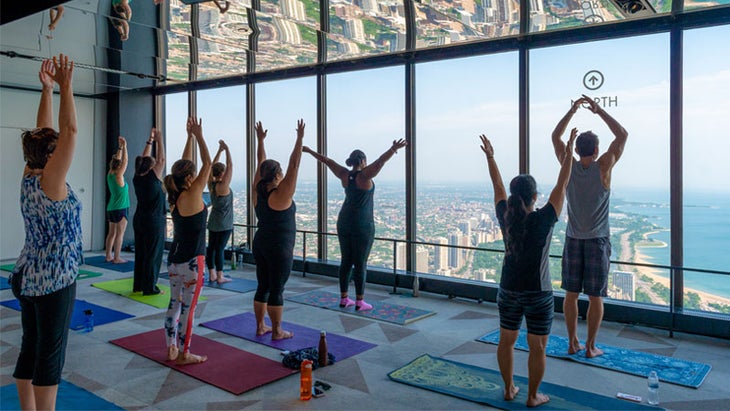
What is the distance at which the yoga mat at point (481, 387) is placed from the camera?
333cm

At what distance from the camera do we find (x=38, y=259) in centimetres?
245

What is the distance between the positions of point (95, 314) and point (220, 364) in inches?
81.8

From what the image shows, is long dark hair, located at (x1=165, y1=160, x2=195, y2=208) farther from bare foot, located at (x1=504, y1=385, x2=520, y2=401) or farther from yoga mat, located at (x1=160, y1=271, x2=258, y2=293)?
yoga mat, located at (x1=160, y1=271, x2=258, y2=293)

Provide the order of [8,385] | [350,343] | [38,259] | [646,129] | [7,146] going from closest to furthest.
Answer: [38,259]
[8,385]
[350,343]
[646,129]
[7,146]

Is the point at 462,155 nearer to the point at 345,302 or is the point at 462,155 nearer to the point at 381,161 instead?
the point at 381,161

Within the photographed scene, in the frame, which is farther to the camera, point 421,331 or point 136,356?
point 421,331

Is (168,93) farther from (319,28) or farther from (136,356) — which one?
(136,356)

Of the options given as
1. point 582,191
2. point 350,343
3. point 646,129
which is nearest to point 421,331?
point 350,343

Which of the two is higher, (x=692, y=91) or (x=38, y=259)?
(x=692, y=91)

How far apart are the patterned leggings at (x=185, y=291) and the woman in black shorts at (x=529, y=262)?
2.03 m

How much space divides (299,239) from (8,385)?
465 centimetres

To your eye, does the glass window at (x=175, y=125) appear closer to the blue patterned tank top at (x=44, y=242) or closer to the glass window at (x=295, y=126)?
the glass window at (x=295, y=126)

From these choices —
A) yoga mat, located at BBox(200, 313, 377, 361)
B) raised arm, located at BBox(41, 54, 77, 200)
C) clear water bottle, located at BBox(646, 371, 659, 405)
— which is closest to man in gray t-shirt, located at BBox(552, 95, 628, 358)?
clear water bottle, located at BBox(646, 371, 659, 405)

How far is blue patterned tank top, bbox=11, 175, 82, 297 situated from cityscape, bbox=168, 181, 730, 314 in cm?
440
